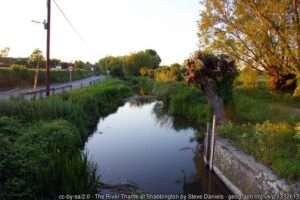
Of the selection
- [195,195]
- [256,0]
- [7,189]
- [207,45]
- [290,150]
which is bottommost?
[195,195]

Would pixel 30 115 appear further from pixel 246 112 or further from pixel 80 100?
pixel 246 112

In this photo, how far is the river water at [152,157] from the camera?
8.15m

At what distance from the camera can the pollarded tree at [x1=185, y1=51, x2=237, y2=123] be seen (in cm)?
1088

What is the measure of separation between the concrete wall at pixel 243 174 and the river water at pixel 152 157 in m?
0.40

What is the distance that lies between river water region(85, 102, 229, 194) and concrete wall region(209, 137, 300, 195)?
0.40 metres

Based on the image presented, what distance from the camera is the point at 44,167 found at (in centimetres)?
613

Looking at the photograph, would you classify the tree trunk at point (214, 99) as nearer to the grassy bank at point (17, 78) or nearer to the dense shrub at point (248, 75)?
the dense shrub at point (248, 75)

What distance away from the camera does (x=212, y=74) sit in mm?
11172

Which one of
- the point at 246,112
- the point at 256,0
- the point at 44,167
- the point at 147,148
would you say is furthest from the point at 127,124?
the point at 44,167

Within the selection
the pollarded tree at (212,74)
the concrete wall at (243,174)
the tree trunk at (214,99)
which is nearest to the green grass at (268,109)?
the tree trunk at (214,99)

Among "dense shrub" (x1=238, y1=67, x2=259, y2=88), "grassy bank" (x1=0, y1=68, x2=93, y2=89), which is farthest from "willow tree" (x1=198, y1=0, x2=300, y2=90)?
"grassy bank" (x1=0, y1=68, x2=93, y2=89)

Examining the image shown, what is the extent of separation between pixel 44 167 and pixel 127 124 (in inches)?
459

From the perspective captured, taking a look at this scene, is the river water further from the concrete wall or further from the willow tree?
the willow tree

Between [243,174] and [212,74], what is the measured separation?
534 centimetres
